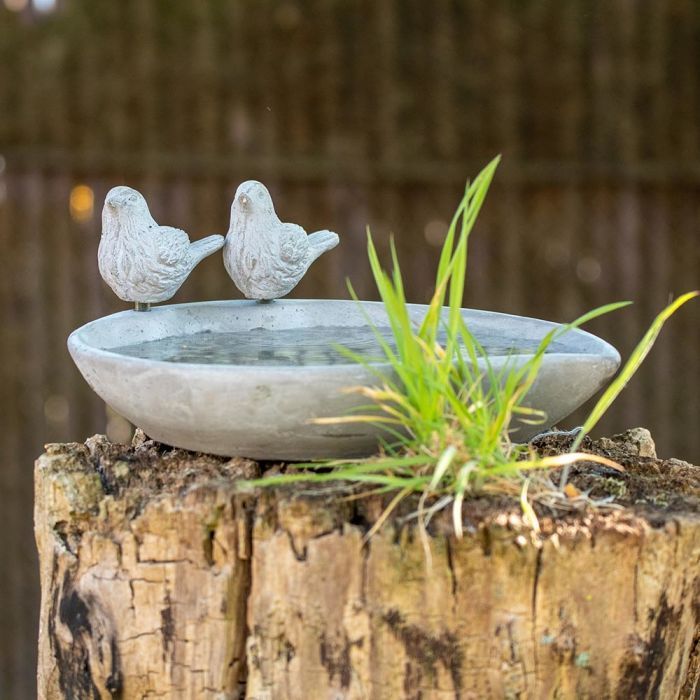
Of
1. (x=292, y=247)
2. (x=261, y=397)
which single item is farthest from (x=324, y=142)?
(x=261, y=397)

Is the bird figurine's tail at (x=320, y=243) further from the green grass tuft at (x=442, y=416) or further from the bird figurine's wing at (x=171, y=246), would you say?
the green grass tuft at (x=442, y=416)

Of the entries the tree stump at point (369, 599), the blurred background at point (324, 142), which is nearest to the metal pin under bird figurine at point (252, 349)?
the tree stump at point (369, 599)

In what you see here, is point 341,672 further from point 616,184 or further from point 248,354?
point 616,184

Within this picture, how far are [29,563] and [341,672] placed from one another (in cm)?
303

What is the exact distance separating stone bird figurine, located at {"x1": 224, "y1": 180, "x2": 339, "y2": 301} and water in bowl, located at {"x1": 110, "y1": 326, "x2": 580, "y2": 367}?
10cm

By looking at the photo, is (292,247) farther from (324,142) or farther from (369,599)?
(324,142)

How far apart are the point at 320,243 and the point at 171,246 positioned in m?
0.39

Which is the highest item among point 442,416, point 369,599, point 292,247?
point 292,247

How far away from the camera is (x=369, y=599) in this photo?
1736 mm

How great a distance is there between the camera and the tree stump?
1727mm

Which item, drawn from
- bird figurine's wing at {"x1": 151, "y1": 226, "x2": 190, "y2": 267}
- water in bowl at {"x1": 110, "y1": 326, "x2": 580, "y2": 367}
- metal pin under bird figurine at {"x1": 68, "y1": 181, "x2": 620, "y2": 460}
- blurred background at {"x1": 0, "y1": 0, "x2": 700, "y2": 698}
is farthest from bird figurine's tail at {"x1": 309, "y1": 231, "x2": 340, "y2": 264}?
blurred background at {"x1": 0, "y1": 0, "x2": 700, "y2": 698}

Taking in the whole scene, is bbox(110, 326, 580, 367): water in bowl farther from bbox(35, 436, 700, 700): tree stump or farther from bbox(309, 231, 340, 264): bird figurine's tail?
bbox(35, 436, 700, 700): tree stump

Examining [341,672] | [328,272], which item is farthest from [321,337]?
[328,272]

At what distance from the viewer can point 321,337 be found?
2463 millimetres
